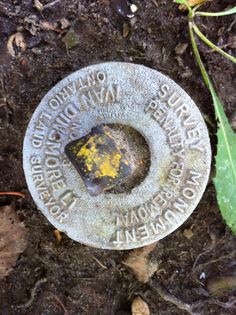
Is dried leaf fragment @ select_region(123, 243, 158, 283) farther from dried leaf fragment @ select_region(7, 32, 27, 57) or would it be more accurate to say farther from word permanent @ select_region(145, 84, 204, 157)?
dried leaf fragment @ select_region(7, 32, 27, 57)

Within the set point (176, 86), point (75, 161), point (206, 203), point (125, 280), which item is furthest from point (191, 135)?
point (125, 280)

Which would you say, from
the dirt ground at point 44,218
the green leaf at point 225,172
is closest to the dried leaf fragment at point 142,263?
the dirt ground at point 44,218

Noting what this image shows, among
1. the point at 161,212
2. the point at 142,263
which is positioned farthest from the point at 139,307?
the point at 161,212

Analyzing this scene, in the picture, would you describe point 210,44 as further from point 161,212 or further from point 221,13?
point 161,212

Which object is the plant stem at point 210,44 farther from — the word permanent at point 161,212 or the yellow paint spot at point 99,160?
the yellow paint spot at point 99,160

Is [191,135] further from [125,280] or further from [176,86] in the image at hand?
[125,280]

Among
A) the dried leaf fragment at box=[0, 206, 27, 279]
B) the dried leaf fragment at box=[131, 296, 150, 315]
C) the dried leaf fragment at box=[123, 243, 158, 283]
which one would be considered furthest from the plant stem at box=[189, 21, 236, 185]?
the dried leaf fragment at box=[0, 206, 27, 279]

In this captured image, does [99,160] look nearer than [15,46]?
Yes
